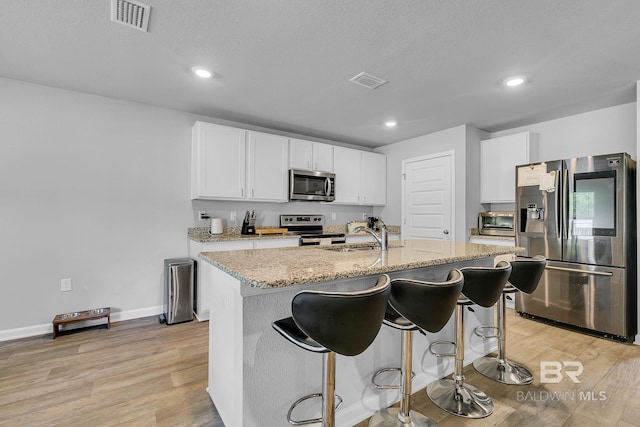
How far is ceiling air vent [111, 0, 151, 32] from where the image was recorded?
177 centimetres

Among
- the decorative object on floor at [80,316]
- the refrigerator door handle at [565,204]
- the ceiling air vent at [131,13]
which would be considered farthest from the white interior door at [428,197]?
the decorative object on floor at [80,316]

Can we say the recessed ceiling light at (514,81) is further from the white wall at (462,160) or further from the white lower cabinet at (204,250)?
the white lower cabinet at (204,250)

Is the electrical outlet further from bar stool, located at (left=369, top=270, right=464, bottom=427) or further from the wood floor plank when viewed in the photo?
bar stool, located at (left=369, top=270, right=464, bottom=427)

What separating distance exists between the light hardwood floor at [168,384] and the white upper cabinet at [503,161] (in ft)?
6.10

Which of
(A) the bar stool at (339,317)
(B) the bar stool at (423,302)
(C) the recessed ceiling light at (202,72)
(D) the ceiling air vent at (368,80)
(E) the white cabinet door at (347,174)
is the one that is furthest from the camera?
(E) the white cabinet door at (347,174)

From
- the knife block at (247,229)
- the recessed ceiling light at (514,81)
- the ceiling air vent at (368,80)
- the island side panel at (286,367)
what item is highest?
the ceiling air vent at (368,80)

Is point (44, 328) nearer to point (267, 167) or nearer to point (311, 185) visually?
point (267, 167)

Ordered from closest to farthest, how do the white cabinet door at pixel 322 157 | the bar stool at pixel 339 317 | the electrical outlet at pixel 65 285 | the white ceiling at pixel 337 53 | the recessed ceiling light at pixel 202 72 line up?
the bar stool at pixel 339 317
the white ceiling at pixel 337 53
the recessed ceiling light at pixel 202 72
the electrical outlet at pixel 65 285
the white cabinet door at pixel 322 157

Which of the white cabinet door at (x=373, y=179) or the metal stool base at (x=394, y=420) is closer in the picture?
the metal stool base at (x=394, y=420)

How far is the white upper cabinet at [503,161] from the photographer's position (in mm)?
3811

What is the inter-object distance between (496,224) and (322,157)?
2.67 m

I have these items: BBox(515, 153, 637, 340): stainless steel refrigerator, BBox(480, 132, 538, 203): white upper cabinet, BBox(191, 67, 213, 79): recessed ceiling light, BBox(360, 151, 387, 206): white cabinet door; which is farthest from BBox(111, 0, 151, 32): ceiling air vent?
BBox(480, 132, 538, 203): white upper cabinet

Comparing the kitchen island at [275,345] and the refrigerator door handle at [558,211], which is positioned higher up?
the refrigerator door handle at [558,211]

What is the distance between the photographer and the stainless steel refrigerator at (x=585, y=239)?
2771mm
